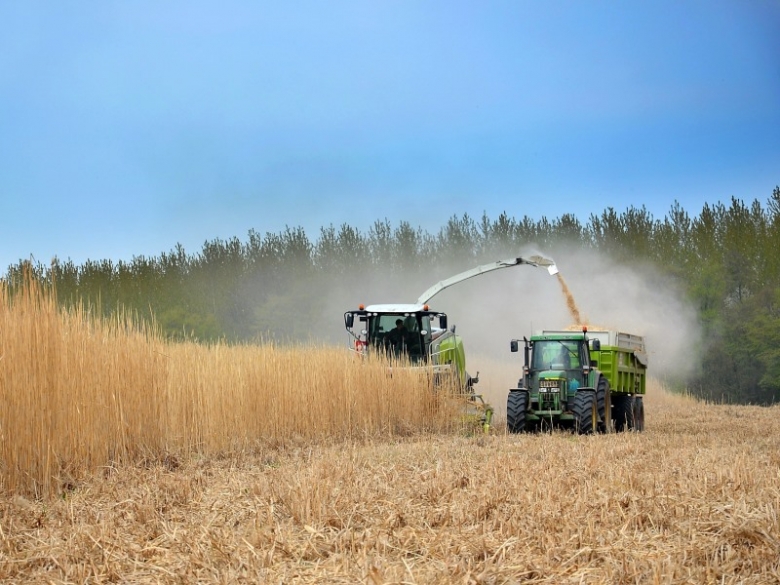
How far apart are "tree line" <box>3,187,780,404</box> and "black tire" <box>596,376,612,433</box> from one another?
21.9 m

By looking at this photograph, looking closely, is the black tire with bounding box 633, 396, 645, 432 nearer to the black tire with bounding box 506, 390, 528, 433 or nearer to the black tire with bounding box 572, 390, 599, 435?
the black tire with bounding box 572, 390, 599, 435

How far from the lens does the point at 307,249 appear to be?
47125 millimetres

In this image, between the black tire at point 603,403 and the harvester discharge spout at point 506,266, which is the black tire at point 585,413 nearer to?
the black tire at point 603,403

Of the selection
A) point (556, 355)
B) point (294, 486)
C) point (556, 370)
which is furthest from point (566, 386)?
point (294, 486)

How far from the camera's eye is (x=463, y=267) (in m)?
45.6

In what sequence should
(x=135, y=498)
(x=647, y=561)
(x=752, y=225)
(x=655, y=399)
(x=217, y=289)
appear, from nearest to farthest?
(x=647, y=561) → (x=135, y=498) → (x=655, y=399) → (x=752, y=225) → (x=217, y=289)

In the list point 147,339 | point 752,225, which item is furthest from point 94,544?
point 752,225

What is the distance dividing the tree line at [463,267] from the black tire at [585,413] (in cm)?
2307

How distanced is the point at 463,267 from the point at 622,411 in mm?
29035

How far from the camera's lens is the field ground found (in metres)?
4.84

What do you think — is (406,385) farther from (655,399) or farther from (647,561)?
(655,399)

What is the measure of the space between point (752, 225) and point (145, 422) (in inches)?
1448

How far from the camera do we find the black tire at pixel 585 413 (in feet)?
46.1

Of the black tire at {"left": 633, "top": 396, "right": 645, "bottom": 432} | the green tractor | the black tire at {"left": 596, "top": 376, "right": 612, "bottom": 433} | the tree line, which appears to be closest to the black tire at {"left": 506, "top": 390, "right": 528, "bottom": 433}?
the green tractor
